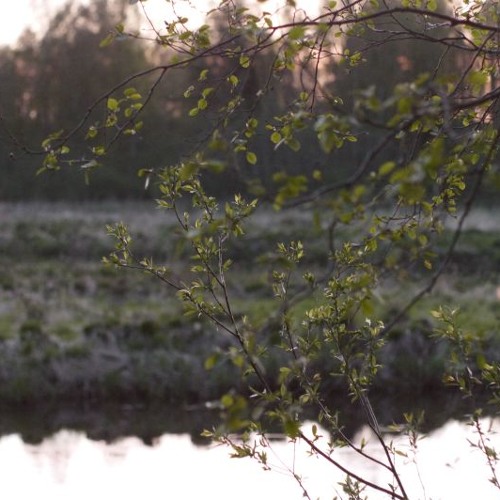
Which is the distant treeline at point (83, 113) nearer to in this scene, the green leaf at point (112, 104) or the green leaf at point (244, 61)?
the green leaf at point (244, 61)

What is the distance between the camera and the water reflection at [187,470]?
785cm

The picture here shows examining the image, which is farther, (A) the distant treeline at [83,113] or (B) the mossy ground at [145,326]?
(A) the distant treeline at [83,113]

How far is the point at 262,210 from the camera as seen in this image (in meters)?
23.5

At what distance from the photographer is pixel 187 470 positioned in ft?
29.0

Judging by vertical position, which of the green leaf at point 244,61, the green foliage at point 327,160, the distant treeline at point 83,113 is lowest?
the green foliage at point 327,160

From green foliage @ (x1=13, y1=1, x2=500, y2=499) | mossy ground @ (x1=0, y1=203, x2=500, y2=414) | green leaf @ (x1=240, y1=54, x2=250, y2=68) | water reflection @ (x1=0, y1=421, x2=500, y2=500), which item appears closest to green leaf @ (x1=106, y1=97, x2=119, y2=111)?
green foliage @ (x1=13, y1=1, x2=500, y2=499)

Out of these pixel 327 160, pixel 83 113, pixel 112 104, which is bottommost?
pixel 327 160

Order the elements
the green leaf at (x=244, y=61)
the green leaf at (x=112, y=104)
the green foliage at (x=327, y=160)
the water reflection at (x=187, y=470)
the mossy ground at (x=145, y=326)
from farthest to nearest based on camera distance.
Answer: the mossy ground at (x=145, y=326)
the water reflection at (x=187, y=470)
the green leaf at (x=244, y=61)
the green leaf at (x=112, y=104)
the green foliage at (x=327, y=160)

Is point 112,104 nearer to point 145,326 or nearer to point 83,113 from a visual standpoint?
point 145,326

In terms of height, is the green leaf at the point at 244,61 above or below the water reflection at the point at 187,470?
below

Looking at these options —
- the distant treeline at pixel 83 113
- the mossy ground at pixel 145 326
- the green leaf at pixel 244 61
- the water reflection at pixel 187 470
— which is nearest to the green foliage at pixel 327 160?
the green leaf at pixel 244 61

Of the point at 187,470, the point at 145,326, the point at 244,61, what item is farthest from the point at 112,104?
the point at 145,326

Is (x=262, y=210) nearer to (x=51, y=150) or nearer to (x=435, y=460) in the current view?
(x=435, y=460)

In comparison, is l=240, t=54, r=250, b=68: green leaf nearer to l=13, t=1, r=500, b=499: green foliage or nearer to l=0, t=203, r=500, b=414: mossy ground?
l=13, t=1, r=500, b=499: green foliage
